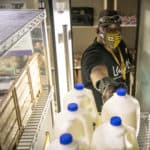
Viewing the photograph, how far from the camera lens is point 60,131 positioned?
902 mm

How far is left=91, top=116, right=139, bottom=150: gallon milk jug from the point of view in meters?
0.77

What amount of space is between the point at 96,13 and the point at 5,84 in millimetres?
2009

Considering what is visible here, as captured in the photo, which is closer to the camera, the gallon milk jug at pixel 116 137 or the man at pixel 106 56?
the gallon milk jug at pixel 116 137

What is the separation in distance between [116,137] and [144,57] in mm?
1143

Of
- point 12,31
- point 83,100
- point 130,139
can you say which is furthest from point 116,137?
point 12,31

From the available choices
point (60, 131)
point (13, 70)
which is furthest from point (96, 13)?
point (60, 131)

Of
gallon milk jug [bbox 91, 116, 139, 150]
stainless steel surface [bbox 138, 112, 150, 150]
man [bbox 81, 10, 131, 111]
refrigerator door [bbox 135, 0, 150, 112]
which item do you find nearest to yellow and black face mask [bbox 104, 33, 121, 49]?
man [bbox 81, 10, 131, 111]

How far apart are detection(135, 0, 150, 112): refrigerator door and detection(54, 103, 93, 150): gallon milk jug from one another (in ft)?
A: 3.00

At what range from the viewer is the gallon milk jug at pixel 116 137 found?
769 millimetres

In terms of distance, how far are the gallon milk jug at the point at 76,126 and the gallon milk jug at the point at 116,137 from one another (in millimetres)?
73

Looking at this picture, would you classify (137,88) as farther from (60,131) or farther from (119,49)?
(60,131)

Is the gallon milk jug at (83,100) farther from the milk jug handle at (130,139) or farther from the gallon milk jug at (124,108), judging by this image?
the milk jug handle at (130,139)

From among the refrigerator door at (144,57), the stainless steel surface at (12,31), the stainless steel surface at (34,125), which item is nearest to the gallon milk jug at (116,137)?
the stainless steel surface at (34,125)

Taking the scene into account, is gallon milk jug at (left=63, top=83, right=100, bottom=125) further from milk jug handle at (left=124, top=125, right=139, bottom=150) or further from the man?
the man
